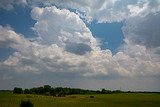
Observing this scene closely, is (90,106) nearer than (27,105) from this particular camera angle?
No

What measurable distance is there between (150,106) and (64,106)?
958 inches

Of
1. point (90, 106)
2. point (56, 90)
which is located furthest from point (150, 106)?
point (56, 90)

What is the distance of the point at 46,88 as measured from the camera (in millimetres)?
189375

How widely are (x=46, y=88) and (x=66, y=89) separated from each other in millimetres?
13877

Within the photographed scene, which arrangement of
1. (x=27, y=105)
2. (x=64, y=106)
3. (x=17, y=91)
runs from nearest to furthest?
(x=27, y=105) → (x=64, y=106) → (x=17, y=91)

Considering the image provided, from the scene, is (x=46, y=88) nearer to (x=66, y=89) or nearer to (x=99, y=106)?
(x=66, y=89)

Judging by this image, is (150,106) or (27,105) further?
(150,106)

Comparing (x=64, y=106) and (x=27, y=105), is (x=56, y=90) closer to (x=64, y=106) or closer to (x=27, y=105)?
(x=64, y=106)

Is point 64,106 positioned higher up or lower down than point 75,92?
lower down

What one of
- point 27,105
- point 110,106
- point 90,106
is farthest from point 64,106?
point 27,105

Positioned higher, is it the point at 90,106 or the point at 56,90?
the point at 56,90

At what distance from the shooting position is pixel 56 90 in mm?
190250

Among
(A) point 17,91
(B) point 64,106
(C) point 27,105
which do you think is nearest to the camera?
(C) point 27,105

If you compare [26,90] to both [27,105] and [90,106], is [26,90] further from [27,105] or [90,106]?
[27,105]
